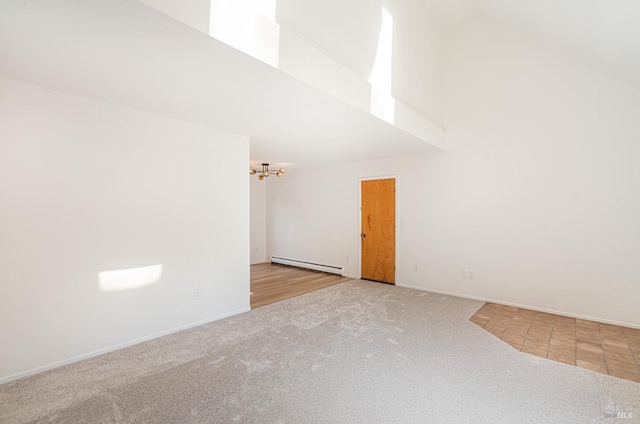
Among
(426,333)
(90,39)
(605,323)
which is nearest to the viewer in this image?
(90,39)

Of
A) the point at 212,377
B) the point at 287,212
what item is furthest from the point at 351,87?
the point at 287,212

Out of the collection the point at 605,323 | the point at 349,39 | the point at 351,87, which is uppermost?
the point at 349,39

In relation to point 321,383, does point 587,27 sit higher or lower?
higher

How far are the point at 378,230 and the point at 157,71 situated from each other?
4578mm

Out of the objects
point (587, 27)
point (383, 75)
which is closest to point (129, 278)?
point (383, 75)

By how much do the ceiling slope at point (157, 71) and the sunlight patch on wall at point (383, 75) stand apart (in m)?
0.15

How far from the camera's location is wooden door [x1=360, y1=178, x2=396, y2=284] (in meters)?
5.60

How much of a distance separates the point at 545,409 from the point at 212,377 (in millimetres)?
2485

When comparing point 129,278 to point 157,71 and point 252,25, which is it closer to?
point 157,71

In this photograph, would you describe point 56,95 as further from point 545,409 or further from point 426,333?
point 545,409

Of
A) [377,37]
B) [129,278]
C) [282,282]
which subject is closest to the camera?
[129,278]

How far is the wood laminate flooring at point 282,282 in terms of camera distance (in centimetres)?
479

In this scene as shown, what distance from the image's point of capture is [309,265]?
23.0 feet

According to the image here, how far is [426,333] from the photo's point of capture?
3.29 meters
